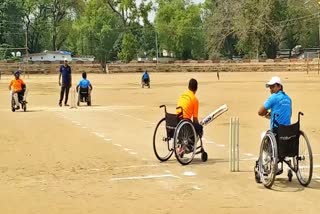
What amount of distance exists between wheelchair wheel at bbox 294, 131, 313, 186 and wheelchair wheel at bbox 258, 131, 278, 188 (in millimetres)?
406

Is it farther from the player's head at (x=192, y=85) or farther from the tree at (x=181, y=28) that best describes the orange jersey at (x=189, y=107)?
the tree at (x=181, y=28)

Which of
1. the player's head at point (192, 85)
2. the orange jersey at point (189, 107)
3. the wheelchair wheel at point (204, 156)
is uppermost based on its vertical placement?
the player's head at point (192, 85)

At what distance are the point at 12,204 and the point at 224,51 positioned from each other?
10960 centimetres

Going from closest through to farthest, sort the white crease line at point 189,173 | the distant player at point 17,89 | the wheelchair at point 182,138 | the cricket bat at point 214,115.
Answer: the white crease line at point 189,173 → the wheelchair at point 182,138 → the cricket bat at point 214,115 → the distant player at point 17,89

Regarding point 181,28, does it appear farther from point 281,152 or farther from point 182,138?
point 281,152

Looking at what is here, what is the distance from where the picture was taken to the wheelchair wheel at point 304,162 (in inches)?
338

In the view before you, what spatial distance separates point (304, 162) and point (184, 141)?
7.15 feet

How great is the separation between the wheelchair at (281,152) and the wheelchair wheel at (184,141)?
198 cm

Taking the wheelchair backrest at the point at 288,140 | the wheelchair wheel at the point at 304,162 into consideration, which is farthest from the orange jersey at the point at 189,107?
the wheelchair backrest at the point at 288,140

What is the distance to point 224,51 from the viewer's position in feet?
380

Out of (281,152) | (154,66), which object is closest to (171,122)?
(281,152)

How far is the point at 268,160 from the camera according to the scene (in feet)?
28.5

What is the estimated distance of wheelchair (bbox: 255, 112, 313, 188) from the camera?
335 inches

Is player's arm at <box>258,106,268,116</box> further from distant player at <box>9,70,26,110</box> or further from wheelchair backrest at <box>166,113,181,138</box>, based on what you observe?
distant player at <box>9,70,26,110</box>
